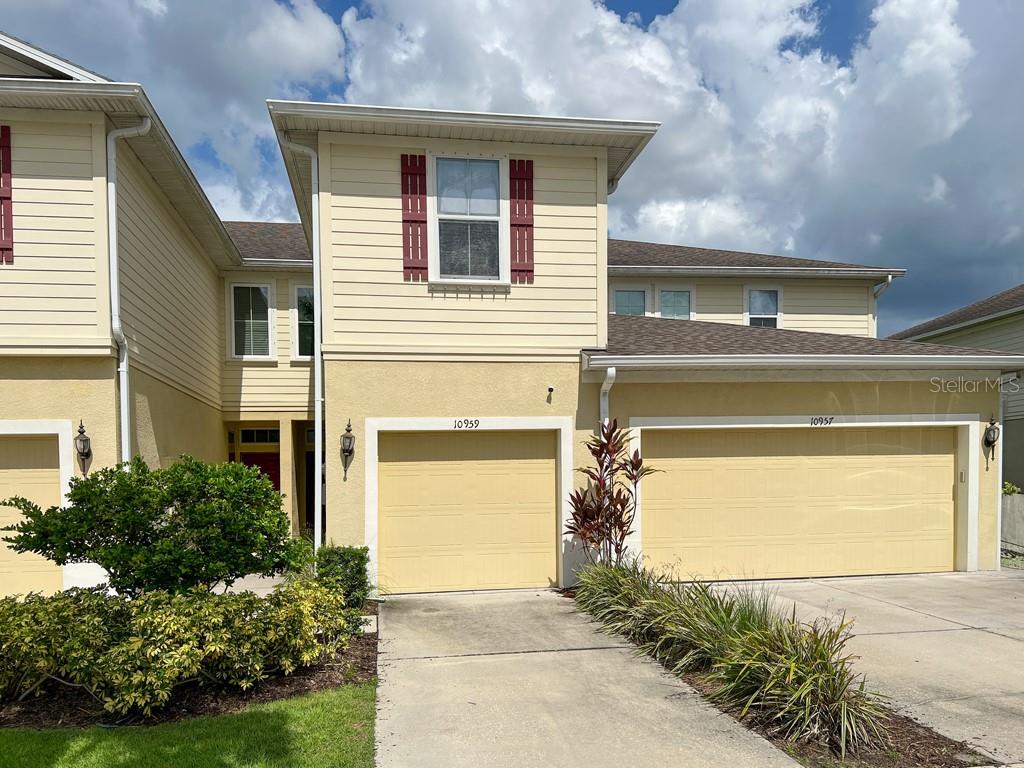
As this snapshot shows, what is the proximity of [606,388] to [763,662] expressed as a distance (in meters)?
4.13

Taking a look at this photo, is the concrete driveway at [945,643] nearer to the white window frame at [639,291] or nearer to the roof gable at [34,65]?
the white window frame at [639,291]

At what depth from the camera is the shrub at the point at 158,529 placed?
5.10m

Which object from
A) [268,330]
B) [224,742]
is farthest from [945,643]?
[268,330]

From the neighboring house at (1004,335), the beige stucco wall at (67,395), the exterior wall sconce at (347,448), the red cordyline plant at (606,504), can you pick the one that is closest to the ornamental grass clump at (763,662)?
the red cordyline plant at (606,504)

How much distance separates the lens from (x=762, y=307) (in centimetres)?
1452

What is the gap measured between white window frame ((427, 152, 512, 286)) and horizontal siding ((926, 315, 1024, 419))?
12.5 metres

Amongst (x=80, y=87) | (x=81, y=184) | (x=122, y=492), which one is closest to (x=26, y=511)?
(x=122, y=492)

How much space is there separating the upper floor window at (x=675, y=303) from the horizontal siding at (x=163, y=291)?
896 centimetres

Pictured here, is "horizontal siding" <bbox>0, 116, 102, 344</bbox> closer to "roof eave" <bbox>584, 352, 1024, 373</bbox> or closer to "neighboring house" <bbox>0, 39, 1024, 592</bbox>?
"neighboring house" <bbox>0, 39, 1024, 592</bbox>

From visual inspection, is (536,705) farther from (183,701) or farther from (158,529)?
(158,529)

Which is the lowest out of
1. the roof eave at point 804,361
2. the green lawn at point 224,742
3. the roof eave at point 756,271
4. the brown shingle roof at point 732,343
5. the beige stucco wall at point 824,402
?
the green lawn at point 224,742

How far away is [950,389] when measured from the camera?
9.21 meters

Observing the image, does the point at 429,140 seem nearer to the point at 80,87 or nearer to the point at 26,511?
the point at 80,87

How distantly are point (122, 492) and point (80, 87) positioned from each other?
466 cm
